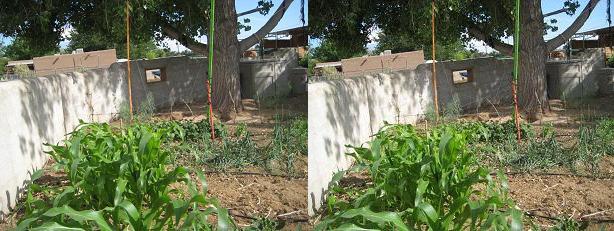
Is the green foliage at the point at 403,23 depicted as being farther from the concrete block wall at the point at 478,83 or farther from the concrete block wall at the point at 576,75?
the concrete block wall at the point at 576,75

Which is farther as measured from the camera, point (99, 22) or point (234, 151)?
point (234, 151)

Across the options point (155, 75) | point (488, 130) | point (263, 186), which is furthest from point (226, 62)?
point (488, 130)

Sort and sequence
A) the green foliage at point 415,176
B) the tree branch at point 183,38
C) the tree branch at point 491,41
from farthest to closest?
the tree branch at point 491,41 → the green foliage at point 415,176 → the tree branch at point 183,38

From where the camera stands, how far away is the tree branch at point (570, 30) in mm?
3191

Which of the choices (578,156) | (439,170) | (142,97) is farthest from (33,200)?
(578,156)

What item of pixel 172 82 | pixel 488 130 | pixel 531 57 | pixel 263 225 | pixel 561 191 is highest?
pixel 531 57

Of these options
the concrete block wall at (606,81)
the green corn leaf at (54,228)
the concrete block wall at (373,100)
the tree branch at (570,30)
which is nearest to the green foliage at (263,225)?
the concrete block wall at (373,100)

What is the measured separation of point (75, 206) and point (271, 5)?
1494mm

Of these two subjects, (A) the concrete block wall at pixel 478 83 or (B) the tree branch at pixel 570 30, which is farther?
(B) the tree branch at pixel 570 30

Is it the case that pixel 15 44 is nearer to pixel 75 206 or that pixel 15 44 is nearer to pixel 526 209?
pixel 75 206

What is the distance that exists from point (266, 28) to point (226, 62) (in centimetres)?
24

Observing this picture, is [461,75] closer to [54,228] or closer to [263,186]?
[263,186]

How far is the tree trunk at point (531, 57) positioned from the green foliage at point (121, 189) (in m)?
1.91

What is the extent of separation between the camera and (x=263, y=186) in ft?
8.75
